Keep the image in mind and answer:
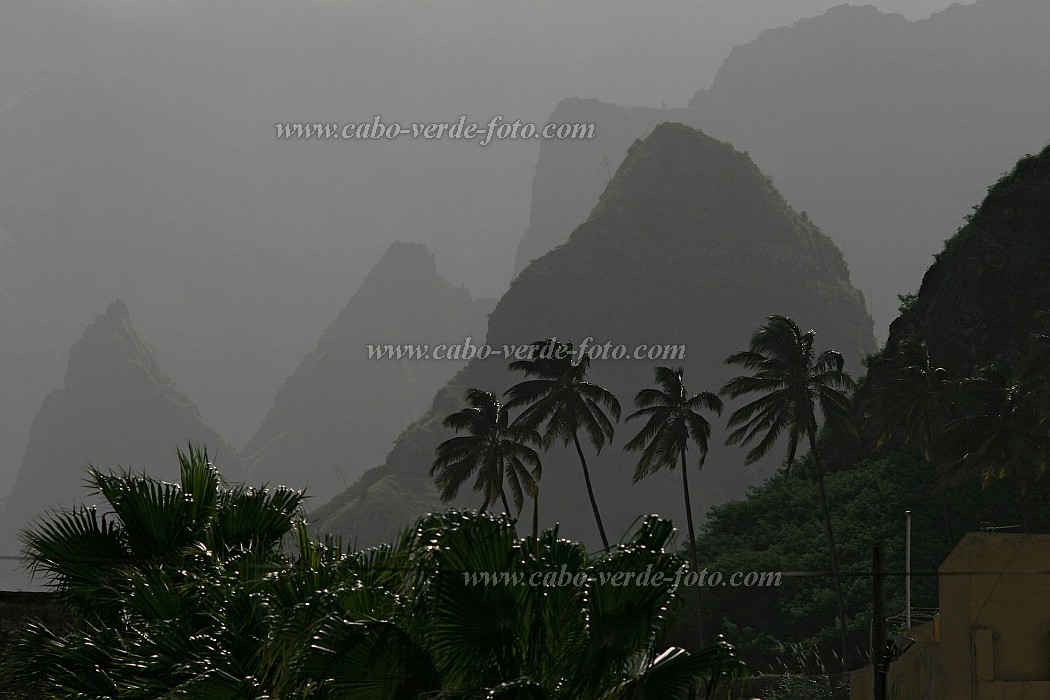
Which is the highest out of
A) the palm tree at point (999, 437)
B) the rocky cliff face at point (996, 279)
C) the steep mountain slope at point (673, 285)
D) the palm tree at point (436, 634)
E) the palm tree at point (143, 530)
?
the steep mountain slope at point (673, 285)

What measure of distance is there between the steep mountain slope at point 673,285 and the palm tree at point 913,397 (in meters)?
107

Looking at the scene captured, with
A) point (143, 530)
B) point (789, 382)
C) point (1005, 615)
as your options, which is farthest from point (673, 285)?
point (143, 530)

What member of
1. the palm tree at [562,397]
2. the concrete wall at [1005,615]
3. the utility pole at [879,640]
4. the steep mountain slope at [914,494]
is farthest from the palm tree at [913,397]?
the concrete wall at [1005,615]

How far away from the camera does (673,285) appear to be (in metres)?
182

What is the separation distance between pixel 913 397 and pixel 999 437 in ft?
28.9

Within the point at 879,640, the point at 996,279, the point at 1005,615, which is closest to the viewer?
the point at 1005,615

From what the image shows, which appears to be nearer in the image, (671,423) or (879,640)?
(879,640)

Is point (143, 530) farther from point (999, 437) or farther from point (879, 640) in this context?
point (999, 437)

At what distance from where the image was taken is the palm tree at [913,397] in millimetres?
64062

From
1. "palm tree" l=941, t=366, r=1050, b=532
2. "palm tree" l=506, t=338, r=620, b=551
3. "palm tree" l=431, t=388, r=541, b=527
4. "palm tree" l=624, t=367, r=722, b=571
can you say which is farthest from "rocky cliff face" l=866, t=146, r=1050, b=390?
"palm tree" l=431, t=388, r=541, b=527

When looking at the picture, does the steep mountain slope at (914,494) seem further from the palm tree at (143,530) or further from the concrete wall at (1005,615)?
the palm tree at (143,530)

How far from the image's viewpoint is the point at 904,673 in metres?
21.2

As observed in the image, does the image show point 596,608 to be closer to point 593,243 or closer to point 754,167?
point 593,243

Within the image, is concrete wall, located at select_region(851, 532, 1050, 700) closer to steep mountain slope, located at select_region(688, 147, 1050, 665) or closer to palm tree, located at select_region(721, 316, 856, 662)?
steep mountain slope, located at select_region(688, 147, 1050, 665)
